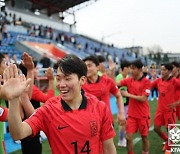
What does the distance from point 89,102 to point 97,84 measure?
2.31 metres

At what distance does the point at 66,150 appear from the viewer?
239 cm

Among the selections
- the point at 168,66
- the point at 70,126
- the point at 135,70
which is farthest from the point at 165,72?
the point at 70,126

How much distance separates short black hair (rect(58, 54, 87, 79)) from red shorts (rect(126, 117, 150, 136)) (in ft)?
11.5

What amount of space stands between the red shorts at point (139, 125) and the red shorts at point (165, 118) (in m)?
0.63

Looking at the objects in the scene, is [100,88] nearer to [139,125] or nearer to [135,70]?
[135,70]

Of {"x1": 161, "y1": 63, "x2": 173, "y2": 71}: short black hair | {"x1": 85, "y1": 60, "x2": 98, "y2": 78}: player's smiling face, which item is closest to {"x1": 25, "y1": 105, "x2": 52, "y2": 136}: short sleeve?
{"x1": 85, "y1": 60, "x2": 98, "y2": 78}: player's smiling face

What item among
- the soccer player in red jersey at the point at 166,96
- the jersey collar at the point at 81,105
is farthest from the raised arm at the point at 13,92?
the soccer player in red jersey at the point at 166,96

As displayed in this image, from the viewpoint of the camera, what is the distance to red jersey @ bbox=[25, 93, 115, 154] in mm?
2385

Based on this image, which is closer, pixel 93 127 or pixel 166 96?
pixel 93 127

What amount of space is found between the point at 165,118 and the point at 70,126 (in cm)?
427

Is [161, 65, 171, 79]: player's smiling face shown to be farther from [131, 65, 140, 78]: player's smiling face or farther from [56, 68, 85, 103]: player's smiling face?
[56, 68, 85, 103]: player's smiling face

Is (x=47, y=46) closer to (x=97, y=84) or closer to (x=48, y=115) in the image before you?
(x=97, y=84)

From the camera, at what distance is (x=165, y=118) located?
6.27m

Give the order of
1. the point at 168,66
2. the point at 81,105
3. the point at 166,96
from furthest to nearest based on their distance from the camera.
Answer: the point at 166,96
the point at 168,66
the point at 81,105
